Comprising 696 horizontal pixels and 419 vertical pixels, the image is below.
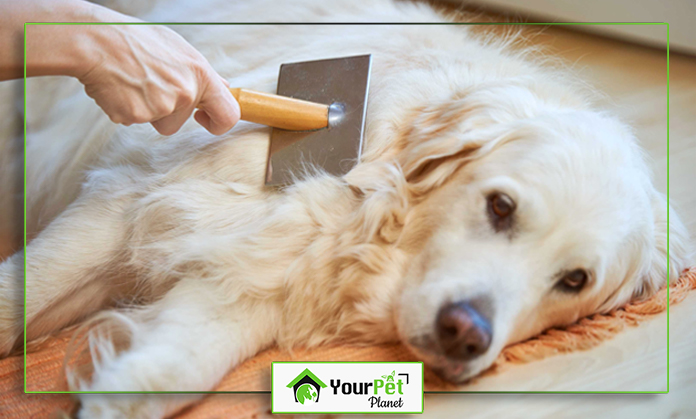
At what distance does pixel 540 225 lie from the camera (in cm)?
83

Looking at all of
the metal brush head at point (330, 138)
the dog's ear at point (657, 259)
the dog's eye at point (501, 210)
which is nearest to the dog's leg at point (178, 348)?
the metal brush head at point (330, 138)

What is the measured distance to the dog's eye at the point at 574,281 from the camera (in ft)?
2.83

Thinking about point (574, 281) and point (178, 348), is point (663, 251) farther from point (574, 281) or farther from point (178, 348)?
point (178, 348)

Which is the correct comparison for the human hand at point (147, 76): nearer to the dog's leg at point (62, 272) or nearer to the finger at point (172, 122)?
the finger at point (172, 122)

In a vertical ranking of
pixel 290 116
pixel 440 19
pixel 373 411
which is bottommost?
pixel 373 411

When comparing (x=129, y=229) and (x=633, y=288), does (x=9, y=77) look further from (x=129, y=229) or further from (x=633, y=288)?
(x=633, y=288)

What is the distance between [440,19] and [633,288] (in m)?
0.63

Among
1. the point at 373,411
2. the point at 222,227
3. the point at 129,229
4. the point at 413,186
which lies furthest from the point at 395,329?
the point at 129,229

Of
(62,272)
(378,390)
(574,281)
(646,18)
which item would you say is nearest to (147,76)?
(62,272)

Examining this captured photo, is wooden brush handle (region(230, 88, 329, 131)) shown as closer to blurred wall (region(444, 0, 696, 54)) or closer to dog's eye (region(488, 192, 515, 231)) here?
dog's eye (region(488, 192, 515, 231))

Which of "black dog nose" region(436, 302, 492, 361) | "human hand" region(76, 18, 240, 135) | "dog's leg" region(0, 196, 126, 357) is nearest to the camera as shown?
"black dog nose" region(436, 302, 492, 361)

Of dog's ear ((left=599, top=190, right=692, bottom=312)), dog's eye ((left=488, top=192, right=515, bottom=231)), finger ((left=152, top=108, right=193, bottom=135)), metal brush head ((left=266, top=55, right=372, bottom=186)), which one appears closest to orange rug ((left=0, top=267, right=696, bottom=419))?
dog's ear ((left=599, top=190, right=692, bottom=312))

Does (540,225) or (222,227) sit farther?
(222,227)

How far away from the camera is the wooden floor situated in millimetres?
887
